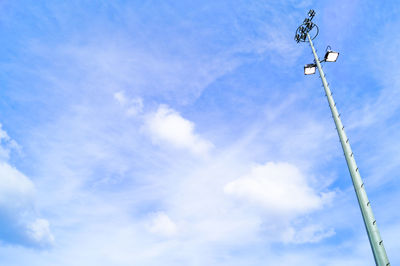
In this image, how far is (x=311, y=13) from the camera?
10.4 m

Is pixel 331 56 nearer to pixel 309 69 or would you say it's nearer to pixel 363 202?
pixel 309 69

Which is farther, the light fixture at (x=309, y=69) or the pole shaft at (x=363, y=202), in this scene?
the light fixture at (x=309, y=69)

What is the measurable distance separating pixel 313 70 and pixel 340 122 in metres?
3.15

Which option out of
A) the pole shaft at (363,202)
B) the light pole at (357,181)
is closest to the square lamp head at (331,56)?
the light pole at (357,181)

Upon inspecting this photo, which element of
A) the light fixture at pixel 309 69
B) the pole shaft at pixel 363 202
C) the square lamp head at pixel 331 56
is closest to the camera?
the pole shaft at pixel 363 202

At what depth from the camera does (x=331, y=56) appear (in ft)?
29.2

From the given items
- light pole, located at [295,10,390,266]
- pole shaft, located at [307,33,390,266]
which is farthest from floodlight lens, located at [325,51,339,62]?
pole shaft, located at [307,33,390,266]

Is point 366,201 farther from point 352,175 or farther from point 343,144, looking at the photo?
point 343,144

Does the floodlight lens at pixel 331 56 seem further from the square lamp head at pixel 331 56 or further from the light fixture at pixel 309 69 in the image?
the light fixture at pixel 309 69

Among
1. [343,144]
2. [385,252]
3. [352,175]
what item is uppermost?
[343,144]

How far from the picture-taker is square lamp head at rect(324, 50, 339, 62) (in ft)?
28.8

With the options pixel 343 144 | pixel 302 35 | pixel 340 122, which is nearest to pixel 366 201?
pixel 343 144

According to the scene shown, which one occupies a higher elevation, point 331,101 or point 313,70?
point 313,70

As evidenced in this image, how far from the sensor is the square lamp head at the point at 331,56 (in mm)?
8766
